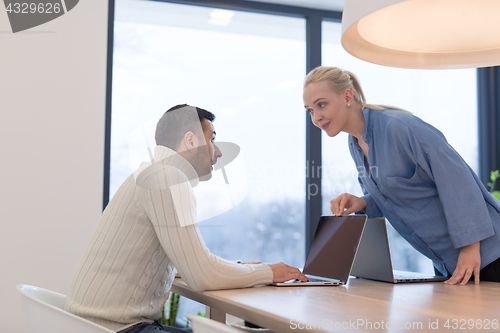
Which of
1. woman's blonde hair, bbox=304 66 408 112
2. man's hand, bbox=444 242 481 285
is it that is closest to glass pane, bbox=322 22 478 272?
woman's blonde hair, bbox=304 66 408 112

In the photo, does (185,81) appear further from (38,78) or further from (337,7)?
(337,7)

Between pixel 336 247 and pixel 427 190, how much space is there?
34 cm

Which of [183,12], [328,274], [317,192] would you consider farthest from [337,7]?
[328,274]

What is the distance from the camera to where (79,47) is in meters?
2.68

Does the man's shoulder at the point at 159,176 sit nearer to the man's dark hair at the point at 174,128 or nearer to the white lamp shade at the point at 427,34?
the man's dark hair at the point at 174,128

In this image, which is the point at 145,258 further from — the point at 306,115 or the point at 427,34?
the point at 306,115

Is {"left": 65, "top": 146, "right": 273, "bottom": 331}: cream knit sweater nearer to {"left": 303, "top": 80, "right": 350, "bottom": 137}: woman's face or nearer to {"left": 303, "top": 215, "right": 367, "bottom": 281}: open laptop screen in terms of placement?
{"left": 303, "top": 215, "right": 367, "bottom": 281}: open laptop screen

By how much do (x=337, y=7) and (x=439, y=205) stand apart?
2271 millimetres

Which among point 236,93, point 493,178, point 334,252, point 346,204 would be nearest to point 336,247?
point 334,252

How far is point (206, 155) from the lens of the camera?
4.81 feet

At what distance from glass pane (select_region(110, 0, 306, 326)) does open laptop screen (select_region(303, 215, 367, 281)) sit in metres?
1.33

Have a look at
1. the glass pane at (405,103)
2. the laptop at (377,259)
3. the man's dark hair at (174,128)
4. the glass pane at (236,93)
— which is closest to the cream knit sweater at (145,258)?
the man's dark hair at (174,128)

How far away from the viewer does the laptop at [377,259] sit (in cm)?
135

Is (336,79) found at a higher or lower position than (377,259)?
higher
